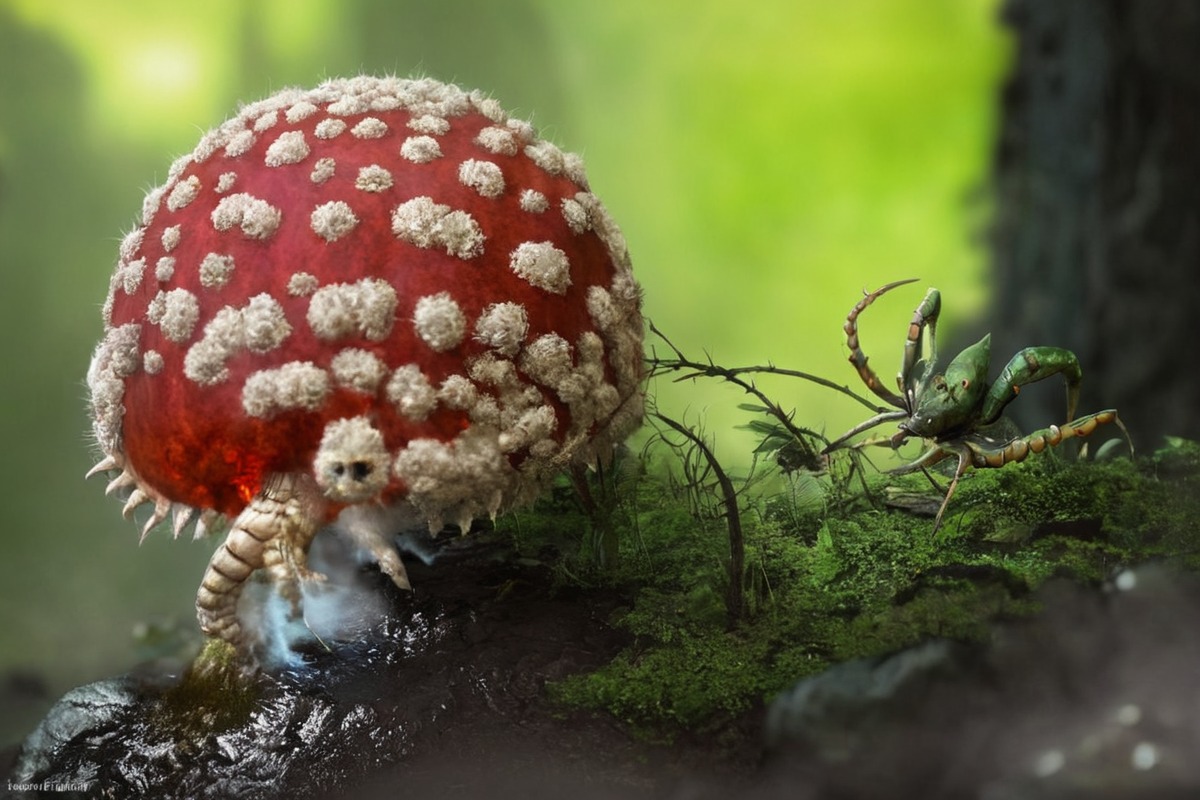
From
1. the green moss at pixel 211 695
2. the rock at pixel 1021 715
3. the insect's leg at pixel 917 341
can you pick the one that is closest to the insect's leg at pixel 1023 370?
the insect's leg at pixel 917 341

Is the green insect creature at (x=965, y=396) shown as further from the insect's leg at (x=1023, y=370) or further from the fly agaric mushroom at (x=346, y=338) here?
the fly agaric mushroom at (x=346, y=338)

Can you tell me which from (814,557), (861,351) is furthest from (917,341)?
(814,557)

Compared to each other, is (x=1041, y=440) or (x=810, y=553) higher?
(x=1041, y=440)

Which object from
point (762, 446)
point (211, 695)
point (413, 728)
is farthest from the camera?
point (762, 446)

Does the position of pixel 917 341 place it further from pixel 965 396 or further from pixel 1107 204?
pixel 1107 204

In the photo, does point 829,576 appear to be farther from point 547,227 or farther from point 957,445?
point 547,227
